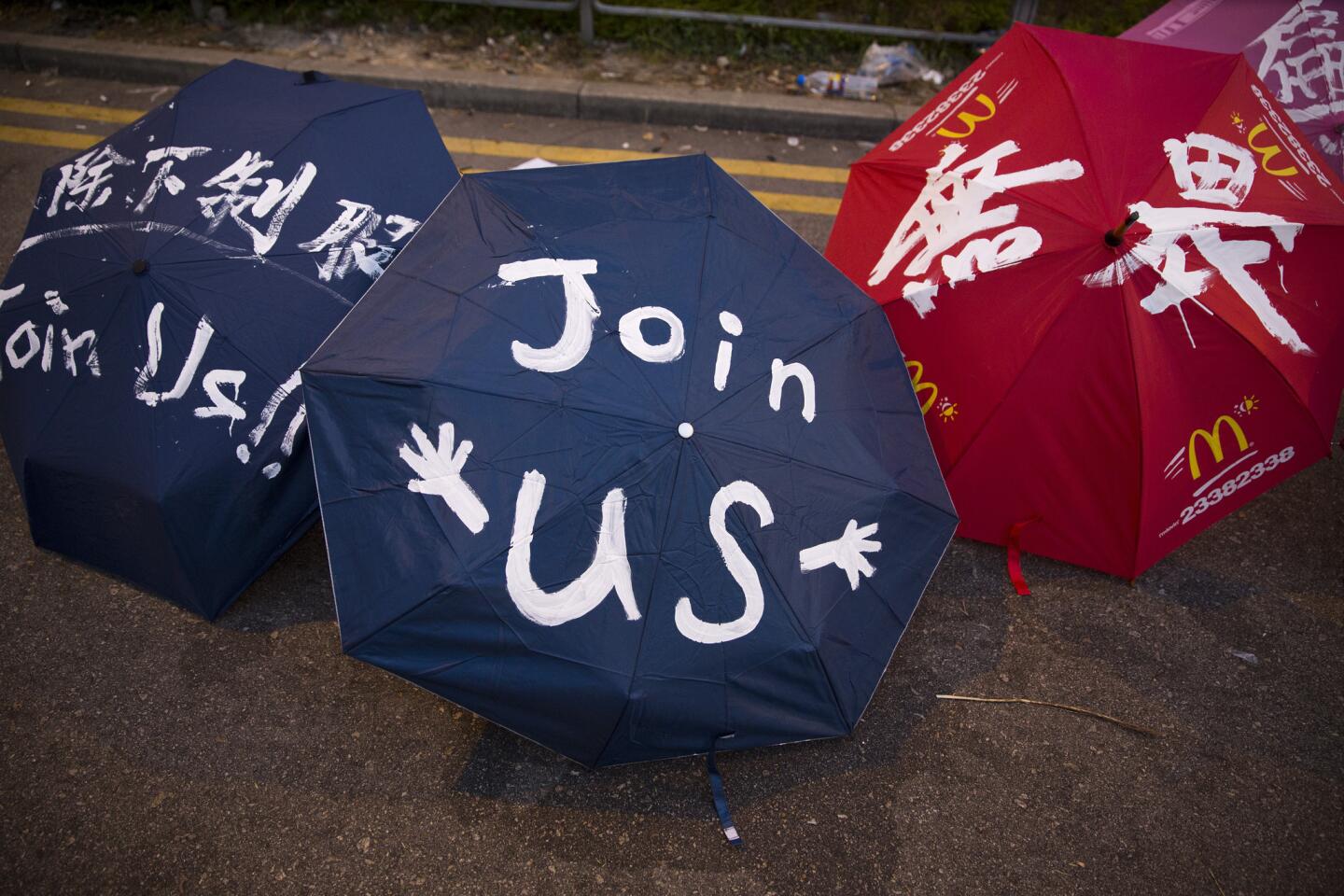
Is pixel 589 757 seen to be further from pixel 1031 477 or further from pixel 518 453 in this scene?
pixel 1031 477

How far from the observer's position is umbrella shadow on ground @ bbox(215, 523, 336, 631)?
9.21 ft

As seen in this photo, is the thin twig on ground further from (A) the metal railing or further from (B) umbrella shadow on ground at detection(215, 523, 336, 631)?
(A) the metal railing

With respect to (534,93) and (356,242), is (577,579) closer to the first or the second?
(356,242)

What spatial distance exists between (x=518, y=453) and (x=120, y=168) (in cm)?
179

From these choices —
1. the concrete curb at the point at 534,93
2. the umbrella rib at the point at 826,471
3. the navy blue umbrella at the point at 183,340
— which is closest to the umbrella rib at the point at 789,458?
the umbrella rib at the point at 826,471

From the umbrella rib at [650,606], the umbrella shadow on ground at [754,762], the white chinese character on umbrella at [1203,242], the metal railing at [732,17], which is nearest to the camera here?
the umbrella rib at [650,606]

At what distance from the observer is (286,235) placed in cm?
265

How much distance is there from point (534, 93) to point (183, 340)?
10.1 feet

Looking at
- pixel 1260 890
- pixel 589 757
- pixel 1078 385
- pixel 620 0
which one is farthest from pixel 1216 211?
pixel 620 0

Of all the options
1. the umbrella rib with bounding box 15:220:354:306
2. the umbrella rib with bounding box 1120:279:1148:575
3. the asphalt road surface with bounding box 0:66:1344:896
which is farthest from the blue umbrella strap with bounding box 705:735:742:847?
the umbrella rib with bounding box 15:220:354:306

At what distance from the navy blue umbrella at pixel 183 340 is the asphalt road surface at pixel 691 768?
0.34 metres

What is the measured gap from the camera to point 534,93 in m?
4.96

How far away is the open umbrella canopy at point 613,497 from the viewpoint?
2.07m

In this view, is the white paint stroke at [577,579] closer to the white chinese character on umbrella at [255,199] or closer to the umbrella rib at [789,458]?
the umbrella rib at [789,458]
